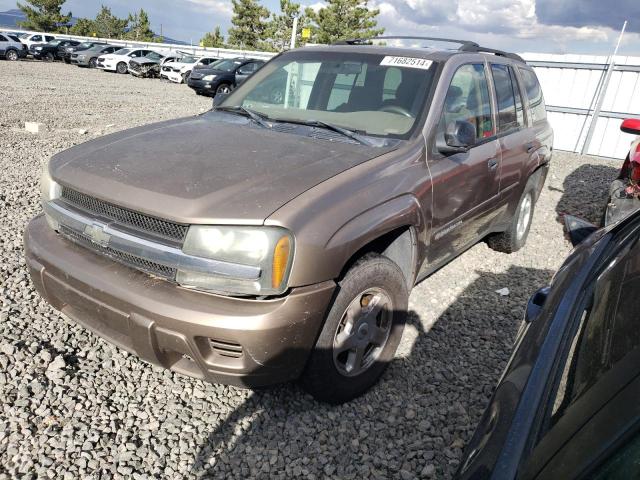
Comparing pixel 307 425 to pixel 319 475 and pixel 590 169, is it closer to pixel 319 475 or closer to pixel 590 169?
pixel 319 475

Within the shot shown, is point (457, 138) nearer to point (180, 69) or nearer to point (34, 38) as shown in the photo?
point (180, 69)

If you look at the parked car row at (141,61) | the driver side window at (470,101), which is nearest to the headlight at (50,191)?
the driver side window at (470,101)

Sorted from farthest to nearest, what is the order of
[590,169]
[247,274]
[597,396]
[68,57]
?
[68,57] → [590,169] → [247,274] → [597,396]

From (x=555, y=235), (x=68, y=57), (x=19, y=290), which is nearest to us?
(x=19, y=290)

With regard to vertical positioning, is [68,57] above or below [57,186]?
below

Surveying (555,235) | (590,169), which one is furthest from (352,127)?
(590,169)

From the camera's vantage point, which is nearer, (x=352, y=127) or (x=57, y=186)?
(x=57, y=186)

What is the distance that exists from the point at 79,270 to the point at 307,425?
1357 mm

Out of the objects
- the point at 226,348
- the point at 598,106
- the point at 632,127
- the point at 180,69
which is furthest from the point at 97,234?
the point at 180,69

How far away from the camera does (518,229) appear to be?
185 inches

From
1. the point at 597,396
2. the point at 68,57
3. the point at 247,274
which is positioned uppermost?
the point at 597,396

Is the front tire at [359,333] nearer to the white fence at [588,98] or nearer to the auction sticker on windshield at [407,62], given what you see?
the auction sticker on windshield at [407,62]

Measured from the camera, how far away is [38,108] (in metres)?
11.7

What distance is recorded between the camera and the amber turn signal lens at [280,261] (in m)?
1.92
